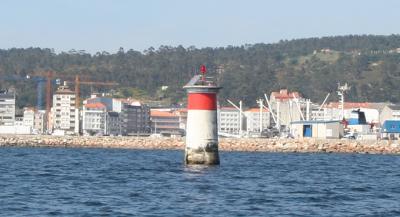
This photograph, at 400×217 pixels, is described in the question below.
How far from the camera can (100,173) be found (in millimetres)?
47750

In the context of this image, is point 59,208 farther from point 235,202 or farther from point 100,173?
point 100,173

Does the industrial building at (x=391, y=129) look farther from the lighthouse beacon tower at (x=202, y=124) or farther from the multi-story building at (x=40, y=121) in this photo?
the multi-story building at (x=40, y=121)

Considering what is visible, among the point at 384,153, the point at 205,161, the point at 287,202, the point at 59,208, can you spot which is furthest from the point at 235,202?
the point at 384,153

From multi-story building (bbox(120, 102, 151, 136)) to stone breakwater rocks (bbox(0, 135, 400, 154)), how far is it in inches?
2859

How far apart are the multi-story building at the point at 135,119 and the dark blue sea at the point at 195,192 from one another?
5585 inches

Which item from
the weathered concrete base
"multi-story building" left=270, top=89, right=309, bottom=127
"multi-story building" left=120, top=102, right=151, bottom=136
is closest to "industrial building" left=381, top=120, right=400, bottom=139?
"multi-story building" left=270, top=89, right=309, bottom=127

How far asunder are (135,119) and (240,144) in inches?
3877

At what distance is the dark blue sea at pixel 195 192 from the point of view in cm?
3091

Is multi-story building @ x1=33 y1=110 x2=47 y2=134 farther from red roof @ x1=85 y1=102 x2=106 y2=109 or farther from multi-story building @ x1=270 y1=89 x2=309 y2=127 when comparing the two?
multi-story building @ x1=270 y1=89 x2=309 y2=127

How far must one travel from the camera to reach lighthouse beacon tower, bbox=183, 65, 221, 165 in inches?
1870

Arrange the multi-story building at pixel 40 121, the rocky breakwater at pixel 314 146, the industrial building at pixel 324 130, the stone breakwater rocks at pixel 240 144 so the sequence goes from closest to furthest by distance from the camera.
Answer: the rocky breakwater at pixel 314 146, the stone breakwater rocks at pixel 240 144, the industrial building at pixel 324 130, the multi-story building at pixel 40 121

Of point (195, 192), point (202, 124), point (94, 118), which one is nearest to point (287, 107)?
point (94, 118)

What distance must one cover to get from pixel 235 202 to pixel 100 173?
15653 millimetres

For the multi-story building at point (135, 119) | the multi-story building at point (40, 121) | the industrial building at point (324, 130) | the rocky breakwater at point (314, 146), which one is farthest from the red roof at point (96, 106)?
the rocky breakwater at point (314, 146)
